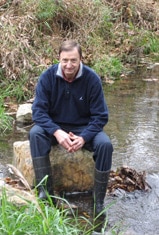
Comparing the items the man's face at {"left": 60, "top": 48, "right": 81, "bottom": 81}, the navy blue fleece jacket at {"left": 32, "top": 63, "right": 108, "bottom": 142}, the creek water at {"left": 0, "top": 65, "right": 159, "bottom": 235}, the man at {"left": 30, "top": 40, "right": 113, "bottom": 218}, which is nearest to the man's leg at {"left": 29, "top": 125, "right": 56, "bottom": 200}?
the man at {"left": 30, "top": 40, "right": 113, "bottom": 218}

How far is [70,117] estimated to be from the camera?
15.1 ft

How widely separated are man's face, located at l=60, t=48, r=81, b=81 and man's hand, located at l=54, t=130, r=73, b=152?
54cm

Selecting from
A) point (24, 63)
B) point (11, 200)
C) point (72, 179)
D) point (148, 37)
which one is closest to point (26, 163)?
point (72, 179)

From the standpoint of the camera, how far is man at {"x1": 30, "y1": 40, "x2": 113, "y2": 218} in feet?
14.3

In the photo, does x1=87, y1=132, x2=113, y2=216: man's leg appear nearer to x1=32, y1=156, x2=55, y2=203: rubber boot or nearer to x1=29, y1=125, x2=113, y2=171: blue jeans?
x1=29, y1=125, x2=113, y2=171: blue jeans

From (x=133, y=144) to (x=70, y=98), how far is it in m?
1.80

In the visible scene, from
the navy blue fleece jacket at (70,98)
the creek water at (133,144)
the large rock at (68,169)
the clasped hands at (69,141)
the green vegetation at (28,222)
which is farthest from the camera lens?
the large rock at (68,169)

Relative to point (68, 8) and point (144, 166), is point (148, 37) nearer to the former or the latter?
point (68, 8)

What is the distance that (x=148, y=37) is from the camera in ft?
38.3

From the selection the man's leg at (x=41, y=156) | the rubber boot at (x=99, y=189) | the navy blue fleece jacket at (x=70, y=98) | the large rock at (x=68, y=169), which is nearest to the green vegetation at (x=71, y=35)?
the large rock at (x=68, y=169)

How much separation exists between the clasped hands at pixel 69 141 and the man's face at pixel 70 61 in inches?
21.5

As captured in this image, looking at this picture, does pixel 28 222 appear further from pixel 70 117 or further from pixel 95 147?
pixel 70 117

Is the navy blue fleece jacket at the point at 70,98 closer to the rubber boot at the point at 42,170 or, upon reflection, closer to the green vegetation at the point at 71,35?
the rubber boot at the point at 42,170

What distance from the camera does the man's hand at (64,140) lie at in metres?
4.33
